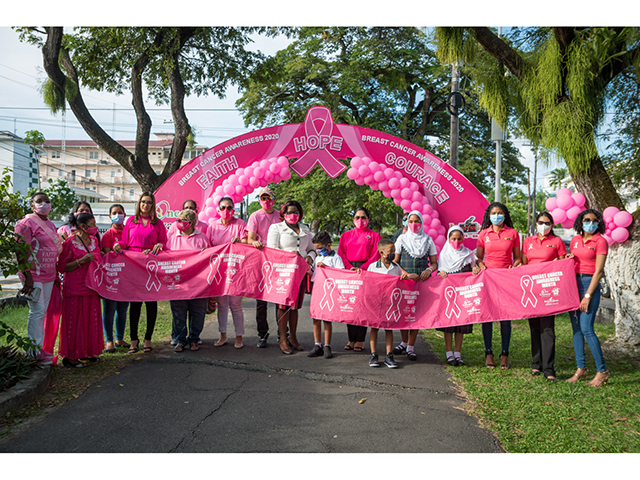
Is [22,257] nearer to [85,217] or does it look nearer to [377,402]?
[85,217]

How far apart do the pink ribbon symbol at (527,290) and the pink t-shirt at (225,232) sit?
3.86 m

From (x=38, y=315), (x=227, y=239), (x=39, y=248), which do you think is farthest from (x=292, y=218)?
(x=38, y=315)

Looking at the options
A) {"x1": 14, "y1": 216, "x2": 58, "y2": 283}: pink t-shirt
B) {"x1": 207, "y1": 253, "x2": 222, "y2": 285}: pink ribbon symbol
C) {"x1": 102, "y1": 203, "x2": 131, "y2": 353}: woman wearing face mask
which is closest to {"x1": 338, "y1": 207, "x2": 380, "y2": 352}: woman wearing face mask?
{"x1": 207, "y1": 253, "x2": 222, "y2": 285}: pink ribbon symbol

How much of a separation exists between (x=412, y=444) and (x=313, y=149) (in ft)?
18.9

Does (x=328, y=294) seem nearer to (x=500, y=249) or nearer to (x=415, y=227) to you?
(x=415, y=227)

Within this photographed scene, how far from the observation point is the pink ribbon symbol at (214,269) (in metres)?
6.90

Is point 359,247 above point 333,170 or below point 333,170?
below

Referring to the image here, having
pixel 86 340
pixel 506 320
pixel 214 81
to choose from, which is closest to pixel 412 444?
pixel 506 320

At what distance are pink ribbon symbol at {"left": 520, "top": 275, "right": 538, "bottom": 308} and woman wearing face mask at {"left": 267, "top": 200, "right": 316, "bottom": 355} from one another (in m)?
2.80

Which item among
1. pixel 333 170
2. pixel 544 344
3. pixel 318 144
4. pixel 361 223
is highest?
pixel 318 144

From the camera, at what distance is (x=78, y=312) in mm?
5859

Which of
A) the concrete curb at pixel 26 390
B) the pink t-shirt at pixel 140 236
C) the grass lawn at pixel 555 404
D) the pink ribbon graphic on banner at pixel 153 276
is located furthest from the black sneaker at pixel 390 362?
the concrete curb at pixel 26 390

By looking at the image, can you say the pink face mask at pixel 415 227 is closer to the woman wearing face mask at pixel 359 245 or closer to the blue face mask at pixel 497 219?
the woman wearing face mask at pixel 359 245

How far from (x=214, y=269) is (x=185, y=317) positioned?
2.53ft
